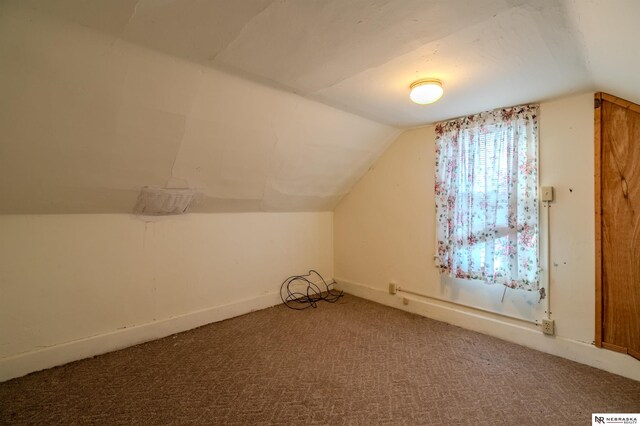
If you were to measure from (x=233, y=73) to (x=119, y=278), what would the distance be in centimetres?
188

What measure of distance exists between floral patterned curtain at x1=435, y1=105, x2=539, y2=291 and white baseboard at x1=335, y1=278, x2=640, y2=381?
0.38 metres

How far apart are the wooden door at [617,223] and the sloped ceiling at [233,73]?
0.19 metres

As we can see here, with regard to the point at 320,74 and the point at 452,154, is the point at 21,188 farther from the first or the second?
the point at 452,154

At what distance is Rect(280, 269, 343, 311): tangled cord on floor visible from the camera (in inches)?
137

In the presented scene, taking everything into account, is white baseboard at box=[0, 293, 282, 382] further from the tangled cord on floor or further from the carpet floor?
the tangled cord on floor

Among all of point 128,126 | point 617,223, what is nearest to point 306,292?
point 128,126

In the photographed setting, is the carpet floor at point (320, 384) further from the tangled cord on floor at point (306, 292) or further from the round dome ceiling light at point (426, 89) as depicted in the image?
the round dome ceiling light at point (426, 89)

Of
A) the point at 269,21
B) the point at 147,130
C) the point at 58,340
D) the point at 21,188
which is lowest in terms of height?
the point at 58,340

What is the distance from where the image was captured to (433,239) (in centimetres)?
297

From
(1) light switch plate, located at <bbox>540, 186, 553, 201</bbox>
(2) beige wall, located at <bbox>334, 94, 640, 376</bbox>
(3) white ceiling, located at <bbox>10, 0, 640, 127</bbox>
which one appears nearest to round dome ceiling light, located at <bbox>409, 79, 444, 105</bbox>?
(3) white ceiling, located at <bbox>10, 0, 640, 127</bbox>

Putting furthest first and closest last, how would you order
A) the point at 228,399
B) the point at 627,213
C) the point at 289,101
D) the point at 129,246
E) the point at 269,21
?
the point at 129,246 < the point at 289,101 < the point at 627,213 < the point at 228,399 < the point at 269,21

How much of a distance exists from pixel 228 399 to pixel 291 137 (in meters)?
2.03

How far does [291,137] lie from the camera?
2604 millimetres

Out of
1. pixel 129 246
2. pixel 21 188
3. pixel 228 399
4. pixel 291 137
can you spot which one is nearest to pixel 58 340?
pixel 129 246
